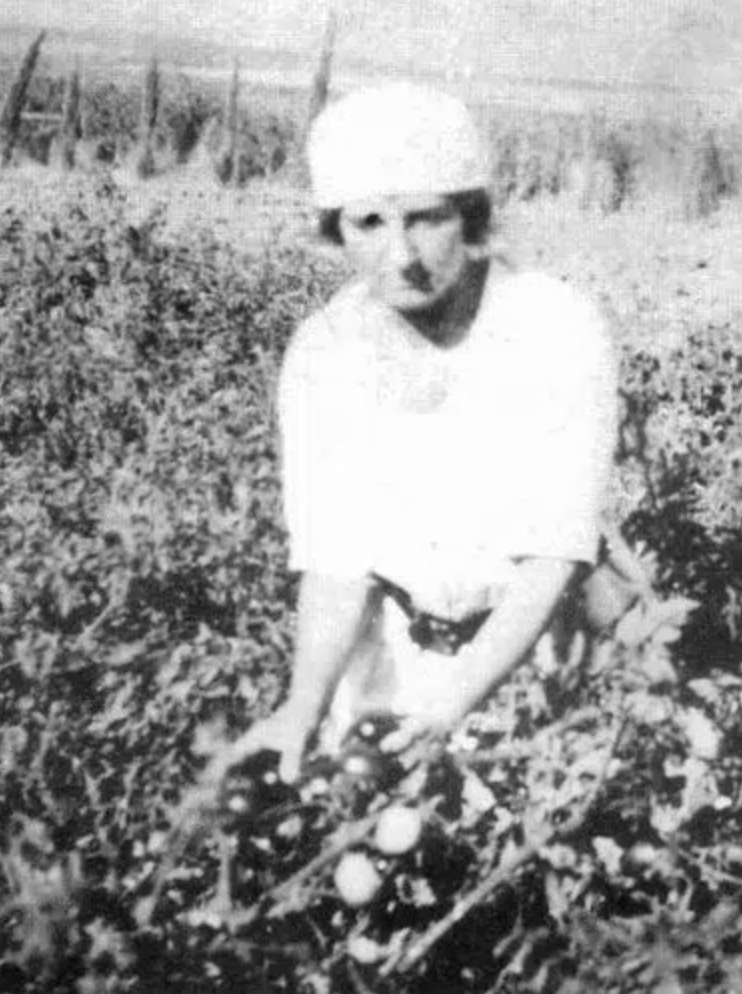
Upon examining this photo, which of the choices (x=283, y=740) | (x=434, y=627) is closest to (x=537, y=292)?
(x=434, y=627)

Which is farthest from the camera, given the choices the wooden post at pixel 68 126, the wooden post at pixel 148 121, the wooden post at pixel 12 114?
the wooden post at pixel 148 121

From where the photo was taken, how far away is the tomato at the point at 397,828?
Result: 1428 mm

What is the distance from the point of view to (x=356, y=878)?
1.48 metres

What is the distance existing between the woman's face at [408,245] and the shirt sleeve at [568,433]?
5.7 inches

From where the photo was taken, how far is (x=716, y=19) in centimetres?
395

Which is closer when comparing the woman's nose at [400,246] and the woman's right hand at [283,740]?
the woman's right hand at [283,740]

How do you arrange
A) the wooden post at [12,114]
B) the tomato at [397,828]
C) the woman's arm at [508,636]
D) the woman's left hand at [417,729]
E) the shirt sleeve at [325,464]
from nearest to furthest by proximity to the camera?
the tomato at [397,828], the woman's left hand at [417,729], the woman's arm at [508,636], the shirt sleeve at [325,464], the wooden post at [12,114]

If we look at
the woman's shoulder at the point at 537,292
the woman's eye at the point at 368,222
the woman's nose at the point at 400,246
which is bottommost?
the woman's shoulder at the point at 537,292

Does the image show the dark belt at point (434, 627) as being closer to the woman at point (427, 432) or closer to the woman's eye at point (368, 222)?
the woman at point (427, 432)

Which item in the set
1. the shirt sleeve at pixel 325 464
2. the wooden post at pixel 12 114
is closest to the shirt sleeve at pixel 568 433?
the shirt sleeve at pixel 325 464

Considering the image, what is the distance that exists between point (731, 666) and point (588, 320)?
42.3 inches

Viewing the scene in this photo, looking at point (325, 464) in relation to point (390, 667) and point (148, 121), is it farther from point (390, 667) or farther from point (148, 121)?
point (148, 121)

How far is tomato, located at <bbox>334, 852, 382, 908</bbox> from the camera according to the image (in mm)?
1475

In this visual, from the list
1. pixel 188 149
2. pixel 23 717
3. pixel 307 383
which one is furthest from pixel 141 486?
pixel 188 149
